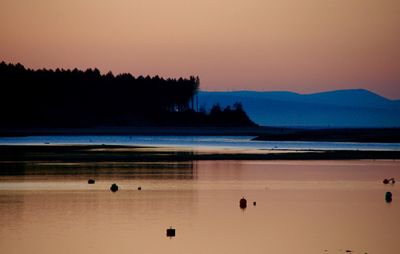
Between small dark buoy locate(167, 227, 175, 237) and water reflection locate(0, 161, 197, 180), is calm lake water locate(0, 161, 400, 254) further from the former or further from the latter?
small dark buoy locate(167, 227, 175, 237)

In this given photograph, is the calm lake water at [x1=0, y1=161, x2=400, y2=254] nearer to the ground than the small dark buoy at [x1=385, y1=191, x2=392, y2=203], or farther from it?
nearer to the ground

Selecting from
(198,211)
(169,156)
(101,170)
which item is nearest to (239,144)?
(169,156)

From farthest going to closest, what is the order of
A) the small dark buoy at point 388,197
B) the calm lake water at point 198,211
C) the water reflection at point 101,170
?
the water reflection at point 101,170 < the small dark buoy at point 388,197 < the calm lake water at point 198,211

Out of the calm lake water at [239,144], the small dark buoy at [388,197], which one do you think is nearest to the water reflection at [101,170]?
the small dark buoy at [388,197]

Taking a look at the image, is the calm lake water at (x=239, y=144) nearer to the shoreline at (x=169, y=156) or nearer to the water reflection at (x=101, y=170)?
the shoreline at (x=169, y=156)

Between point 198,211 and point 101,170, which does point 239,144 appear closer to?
point 101,170

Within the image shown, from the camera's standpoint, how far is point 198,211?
43.1 metres

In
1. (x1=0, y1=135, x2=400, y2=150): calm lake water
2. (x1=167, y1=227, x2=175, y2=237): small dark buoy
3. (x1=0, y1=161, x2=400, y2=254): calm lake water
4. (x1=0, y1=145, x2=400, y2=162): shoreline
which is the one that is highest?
(x1=167, y1=227, x2=175, y2=237): small dark buoy

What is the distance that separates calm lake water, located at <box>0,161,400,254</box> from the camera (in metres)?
33.8

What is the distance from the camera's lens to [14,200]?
46562 millimetres

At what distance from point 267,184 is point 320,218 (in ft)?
53.7

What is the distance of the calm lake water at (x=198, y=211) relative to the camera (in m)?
33.8

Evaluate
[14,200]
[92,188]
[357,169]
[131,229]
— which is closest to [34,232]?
[131,229]

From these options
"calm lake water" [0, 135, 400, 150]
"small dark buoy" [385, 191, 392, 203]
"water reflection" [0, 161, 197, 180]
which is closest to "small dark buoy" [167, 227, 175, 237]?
"small dark buoy" [385, 191, 392, 203]
